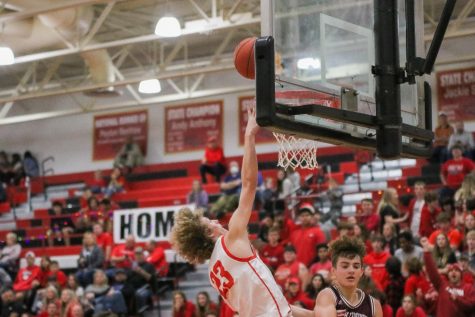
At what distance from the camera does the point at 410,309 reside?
962 centimetres

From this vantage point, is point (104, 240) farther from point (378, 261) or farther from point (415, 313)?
point (415, 313)

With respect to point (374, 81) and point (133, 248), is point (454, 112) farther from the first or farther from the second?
point (374, 81)

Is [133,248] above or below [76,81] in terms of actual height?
below

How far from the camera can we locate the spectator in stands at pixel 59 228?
57.1ft

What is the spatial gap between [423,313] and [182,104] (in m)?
Result: 12.5

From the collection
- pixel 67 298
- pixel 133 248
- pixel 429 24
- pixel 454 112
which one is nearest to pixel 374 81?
pixel 429 24

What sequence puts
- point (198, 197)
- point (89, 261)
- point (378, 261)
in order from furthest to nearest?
point (198, 197) → point (89, 261) → point (378, 261)

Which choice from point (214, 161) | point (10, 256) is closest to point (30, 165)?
point (214, 161)

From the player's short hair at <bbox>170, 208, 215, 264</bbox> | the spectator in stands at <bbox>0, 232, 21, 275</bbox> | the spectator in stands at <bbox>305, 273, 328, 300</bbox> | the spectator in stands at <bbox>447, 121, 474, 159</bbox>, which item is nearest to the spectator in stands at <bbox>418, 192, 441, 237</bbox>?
the spectator in stands at <bbox>305, 273, 328, 300</bbox>

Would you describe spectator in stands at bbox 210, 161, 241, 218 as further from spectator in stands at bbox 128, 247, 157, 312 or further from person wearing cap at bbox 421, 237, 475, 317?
person wearing cap at bbox 421, 237, 475, 317

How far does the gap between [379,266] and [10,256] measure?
789 centimetres

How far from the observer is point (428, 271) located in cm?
914

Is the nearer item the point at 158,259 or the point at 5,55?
the point at 5,55

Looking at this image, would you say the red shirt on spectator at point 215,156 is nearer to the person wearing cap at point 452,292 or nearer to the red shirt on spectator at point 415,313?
the red shirt on spectator at point 415,313
